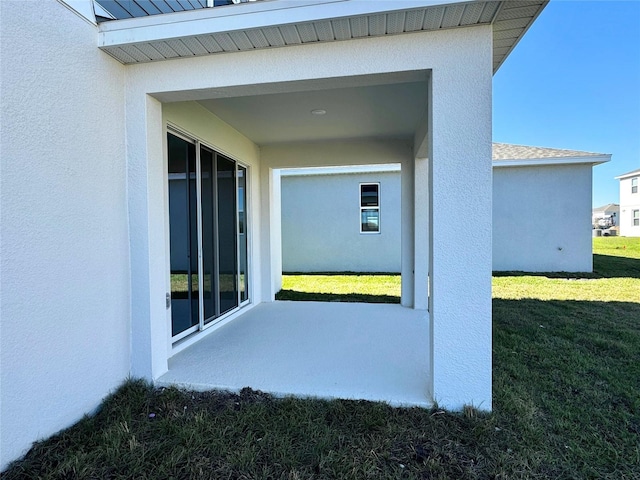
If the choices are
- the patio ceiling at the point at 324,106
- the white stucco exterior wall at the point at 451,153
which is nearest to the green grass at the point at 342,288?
the patio ceiling at the point at 324,106

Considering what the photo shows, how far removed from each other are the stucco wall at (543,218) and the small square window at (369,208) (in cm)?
388

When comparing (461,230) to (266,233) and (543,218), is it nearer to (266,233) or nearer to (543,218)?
(266,233)

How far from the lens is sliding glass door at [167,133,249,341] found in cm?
435

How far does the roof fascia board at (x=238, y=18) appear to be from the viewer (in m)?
2.46

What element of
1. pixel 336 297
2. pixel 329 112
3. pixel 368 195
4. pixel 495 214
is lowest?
pixel 336 297

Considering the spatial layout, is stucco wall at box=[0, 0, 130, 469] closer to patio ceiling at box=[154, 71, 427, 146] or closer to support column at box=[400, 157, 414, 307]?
patio ceiling at box=[154, 71, 427, 146]

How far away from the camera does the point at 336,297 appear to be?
779 cm

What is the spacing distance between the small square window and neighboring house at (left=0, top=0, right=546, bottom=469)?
8665mm

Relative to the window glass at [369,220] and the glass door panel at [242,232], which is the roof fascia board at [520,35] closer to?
the glass door panel at [242,232]

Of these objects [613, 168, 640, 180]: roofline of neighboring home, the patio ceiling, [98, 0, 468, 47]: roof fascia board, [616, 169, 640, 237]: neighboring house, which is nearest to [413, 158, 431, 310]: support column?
the patio ceiling

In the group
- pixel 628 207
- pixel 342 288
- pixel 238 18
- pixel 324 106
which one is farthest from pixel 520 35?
pixel 628 207

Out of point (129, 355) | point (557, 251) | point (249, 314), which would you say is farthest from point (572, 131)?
point (129, 355)

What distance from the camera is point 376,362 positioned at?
372 centimetres

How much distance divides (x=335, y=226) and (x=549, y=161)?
7.06 m
